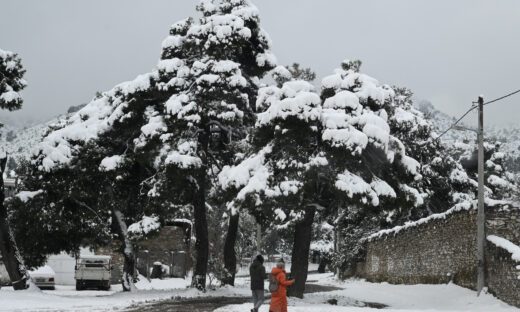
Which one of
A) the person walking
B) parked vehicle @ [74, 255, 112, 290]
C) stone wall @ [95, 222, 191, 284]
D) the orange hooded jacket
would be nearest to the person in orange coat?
the orange hooded jacket

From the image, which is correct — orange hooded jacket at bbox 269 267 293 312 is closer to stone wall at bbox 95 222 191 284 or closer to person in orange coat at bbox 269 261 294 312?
person in orange coat at bbox 269 261 294 312

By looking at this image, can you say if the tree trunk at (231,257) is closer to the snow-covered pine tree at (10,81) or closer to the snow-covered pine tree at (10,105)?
the snow-covered pine tree at (10,105)

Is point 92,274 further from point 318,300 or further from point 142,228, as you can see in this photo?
point 318,300

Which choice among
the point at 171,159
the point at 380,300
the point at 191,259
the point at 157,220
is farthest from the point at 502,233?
the point at 191,259

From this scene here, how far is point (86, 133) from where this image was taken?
84.3 ft

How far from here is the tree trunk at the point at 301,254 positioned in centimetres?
2103

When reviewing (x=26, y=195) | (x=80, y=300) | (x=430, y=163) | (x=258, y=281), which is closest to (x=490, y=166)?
(x=430, y=163)

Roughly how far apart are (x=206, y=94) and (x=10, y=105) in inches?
277

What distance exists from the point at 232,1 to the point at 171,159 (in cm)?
735

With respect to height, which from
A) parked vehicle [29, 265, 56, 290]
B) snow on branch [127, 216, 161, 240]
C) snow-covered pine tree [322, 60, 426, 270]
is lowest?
parked vehicle [29, 265, 56, 290]

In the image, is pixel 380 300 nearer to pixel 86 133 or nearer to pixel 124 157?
pixel 124 157

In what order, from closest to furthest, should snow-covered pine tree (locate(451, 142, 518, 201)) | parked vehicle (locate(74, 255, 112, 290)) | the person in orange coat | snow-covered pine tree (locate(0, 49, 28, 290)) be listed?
the person in orange coat, snow-covered pine tree (locate(0, 49, 28, 290)), parked vehicle (locate(74, 255, 112, 290)), snow-covered pine tree (locate(451, 142, 518, 201))

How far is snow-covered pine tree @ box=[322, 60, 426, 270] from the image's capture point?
18844 mm

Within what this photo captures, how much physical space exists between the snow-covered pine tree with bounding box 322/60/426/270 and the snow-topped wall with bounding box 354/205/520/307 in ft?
7.59
